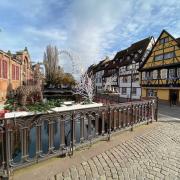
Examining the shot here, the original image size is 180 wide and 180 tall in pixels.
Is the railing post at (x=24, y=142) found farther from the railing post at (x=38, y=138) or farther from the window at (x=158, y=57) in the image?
the window at (x=158, y=57)

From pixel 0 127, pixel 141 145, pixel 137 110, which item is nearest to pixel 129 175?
pixel 141 145

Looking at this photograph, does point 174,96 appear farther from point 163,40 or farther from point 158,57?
point 163,40

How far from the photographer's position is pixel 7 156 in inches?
101

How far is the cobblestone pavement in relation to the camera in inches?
105

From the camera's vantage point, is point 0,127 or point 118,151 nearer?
point 0,127

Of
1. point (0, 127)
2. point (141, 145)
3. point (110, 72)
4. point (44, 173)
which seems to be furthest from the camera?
point (110, 72)

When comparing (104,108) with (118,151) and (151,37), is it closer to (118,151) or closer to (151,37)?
(118,151)

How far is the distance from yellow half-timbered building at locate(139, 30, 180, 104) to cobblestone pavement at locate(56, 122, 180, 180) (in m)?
15.7

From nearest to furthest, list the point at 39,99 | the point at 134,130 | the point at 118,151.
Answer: the point at 118,151
the point at 39,99
the point at 134,130

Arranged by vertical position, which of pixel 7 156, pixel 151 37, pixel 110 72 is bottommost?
pixel 7 156

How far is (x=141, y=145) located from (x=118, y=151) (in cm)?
79

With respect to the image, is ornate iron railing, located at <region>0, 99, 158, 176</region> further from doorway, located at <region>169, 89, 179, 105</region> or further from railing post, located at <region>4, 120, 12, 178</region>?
doorway, located at <region>169, 89, 179, 105</region>

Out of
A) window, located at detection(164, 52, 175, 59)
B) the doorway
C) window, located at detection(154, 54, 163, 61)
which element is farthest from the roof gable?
the doorway

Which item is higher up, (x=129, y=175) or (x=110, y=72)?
(x=110, y=72)
